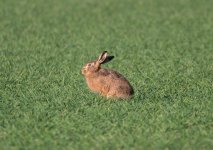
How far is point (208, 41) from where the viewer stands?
13594 millimetres

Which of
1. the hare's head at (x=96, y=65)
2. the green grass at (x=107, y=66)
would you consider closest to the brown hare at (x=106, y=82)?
the hare's head at (x=96, y=65)

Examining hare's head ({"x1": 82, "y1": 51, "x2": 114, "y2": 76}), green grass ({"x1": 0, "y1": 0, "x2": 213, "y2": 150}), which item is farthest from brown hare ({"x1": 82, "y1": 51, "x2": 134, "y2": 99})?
green grass ({"x1": 0, "y1": 0, "x2": 213, "y2": 150})

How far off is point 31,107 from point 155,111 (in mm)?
1548

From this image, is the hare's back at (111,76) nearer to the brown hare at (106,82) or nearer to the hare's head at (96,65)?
the brown hare at (106,82)

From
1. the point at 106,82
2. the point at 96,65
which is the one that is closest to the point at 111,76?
the point at 106,82

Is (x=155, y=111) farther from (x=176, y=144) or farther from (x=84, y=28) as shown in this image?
(x=84, y=28)

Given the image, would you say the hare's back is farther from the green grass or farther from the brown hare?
the green grass

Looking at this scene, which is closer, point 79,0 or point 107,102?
point 107,102

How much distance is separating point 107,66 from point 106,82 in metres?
3.03

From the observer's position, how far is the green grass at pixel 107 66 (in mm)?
6340

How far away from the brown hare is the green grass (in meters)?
0.14

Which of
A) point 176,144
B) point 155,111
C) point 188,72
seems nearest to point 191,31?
point 188,72

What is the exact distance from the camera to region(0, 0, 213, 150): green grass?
6.34 metres

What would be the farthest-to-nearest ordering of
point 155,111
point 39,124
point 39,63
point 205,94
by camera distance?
point 39,63 < point 205,94 < point 155,111 < point 39,124
